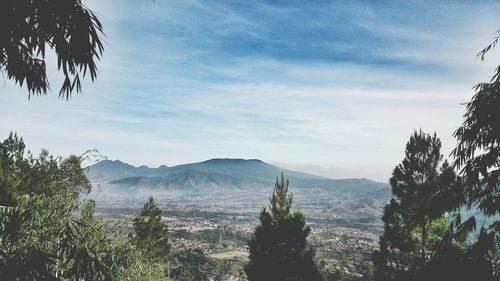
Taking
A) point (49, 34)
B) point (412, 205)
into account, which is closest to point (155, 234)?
point (412, 205)

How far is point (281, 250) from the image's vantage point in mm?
20531

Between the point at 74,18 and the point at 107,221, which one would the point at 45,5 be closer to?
the point at 74,18

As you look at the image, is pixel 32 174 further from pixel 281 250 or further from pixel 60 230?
pixel 60 230

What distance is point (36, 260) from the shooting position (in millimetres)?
3379

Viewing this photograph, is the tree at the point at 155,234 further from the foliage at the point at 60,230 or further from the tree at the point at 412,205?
the foliage at the point at 60,230

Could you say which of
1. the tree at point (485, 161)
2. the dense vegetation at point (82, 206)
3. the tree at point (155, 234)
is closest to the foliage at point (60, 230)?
the dense vegetation at point (82, 206)

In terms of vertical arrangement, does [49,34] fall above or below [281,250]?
above

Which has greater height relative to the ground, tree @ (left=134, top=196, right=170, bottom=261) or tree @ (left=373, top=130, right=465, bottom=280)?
tree @ (left=373, top=130, right=465, bottom=280)

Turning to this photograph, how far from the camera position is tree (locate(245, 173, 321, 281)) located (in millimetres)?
20359

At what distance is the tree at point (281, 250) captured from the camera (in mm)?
20359

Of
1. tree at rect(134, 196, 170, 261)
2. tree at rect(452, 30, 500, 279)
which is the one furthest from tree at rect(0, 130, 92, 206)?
tree at rect(134, 196, 170, 261)

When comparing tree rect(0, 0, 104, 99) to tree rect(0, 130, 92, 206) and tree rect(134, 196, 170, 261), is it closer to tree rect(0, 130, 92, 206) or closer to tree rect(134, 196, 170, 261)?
tree rect(0, 130, 92, 206)

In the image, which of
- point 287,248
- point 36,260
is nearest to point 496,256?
point 36,260

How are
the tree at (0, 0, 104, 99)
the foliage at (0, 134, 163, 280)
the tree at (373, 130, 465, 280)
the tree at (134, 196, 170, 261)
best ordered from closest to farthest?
the tree at (0, 0, 104, 99), the foliage at (0, 134, 163, 280), the tree at (373, 130, 465, 280), the tree at (134, 196, 170, 261)
